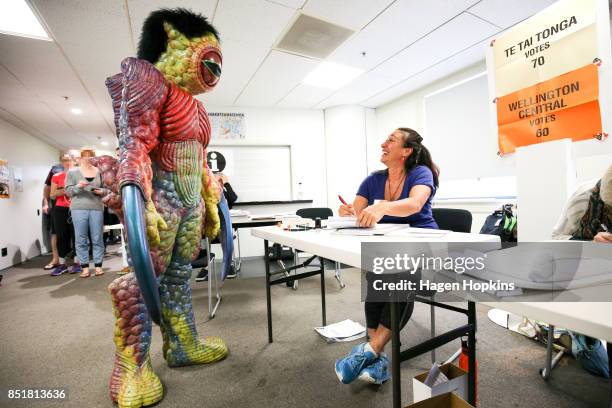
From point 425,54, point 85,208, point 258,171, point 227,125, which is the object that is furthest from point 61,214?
point 425,54

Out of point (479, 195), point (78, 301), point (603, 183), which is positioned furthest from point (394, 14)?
point (78, 301)

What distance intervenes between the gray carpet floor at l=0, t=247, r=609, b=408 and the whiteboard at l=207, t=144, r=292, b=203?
2.33 meters

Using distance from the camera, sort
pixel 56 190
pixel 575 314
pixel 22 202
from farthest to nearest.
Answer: pixel 22 202 < pixel 56 190 < pixel 575 314

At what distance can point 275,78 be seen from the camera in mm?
3725

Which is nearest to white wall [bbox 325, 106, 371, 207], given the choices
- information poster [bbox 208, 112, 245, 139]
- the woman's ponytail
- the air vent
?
information poster [bbox 208, 112, 245, 139]

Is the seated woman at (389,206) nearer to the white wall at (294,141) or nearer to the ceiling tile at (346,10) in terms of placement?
the ceiling tile at (346,10)

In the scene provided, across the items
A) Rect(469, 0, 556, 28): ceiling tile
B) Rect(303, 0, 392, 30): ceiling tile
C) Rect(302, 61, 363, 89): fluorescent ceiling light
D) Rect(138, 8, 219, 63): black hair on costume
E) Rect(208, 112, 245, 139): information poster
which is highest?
Rect(302, 61, 363, 89): fluorescent ceiling light

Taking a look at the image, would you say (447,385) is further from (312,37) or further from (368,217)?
(312,37)

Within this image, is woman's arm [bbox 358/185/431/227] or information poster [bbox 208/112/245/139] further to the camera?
information poster [bbox 208/112/245/139]

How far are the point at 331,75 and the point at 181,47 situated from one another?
112 inches

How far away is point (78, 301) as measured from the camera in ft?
9.02

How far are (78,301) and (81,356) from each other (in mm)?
1306

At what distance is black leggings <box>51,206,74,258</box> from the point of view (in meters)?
3.97

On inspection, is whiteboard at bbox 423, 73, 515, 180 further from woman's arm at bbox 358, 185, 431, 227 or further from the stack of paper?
the stack of paper
